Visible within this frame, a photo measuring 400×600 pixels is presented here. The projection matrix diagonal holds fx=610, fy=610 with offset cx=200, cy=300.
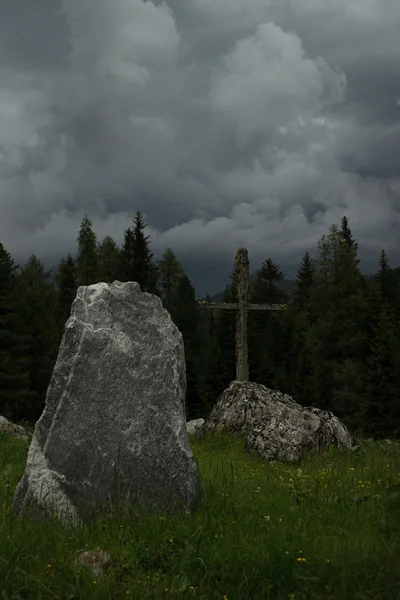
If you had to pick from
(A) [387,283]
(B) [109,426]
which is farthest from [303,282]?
(B) [109,426]

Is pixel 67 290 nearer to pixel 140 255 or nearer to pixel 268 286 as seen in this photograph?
pixel 140 255

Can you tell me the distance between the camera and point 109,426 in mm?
6406

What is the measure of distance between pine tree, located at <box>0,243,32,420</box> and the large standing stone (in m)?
37.0

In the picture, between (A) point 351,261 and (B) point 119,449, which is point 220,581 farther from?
(A) point 351,261

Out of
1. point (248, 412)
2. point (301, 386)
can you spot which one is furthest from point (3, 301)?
point (248, 412)

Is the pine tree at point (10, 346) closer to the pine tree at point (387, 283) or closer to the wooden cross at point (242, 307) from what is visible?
the wooden cross at point (242, 307)

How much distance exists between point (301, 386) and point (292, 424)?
44151 mm

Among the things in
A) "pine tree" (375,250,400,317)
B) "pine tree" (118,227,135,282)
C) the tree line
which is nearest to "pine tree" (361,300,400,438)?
the tree line

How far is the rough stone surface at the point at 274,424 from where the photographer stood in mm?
11969

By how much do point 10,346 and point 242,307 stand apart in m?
A: 29.4

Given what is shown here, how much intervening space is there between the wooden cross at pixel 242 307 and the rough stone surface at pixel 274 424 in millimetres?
3592

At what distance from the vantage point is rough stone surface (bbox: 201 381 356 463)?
12.0 meters

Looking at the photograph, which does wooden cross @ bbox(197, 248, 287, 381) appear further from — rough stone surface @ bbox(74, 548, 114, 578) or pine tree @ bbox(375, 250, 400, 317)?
pine tree @ bbox(375, 250, 400, 317)

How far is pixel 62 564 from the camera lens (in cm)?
473
